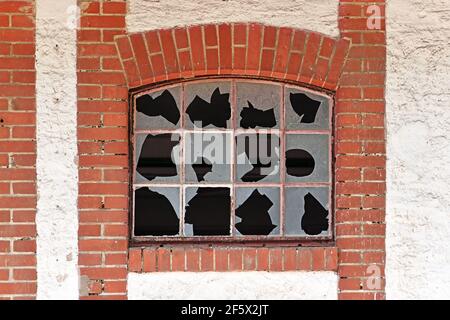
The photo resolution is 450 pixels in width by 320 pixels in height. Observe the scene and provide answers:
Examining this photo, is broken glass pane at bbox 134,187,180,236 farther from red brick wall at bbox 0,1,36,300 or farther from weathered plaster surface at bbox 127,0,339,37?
weathered plaster surface at bbox 127,0,339,37

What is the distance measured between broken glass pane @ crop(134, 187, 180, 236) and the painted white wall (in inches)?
15.8

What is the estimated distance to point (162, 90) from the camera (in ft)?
11.2

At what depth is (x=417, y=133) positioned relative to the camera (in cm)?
334

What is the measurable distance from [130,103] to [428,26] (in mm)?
1962

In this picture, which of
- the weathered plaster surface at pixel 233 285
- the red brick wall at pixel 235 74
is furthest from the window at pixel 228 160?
the weathered plaster surface at pixel 233 285

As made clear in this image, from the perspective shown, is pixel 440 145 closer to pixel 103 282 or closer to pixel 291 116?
pixel 291 116

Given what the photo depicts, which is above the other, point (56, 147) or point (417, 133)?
point (417, 133)

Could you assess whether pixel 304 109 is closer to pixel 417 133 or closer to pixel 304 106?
pixel 304 106

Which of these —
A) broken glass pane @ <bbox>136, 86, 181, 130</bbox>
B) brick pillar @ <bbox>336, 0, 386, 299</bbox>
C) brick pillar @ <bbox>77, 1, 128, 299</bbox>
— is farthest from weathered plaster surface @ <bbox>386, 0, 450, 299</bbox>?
brick pillar @ <bbox>77, 1, 128, 299</bbox>

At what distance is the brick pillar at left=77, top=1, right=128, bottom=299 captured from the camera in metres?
3.28

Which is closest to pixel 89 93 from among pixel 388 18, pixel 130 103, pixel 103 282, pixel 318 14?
pixel 130 103

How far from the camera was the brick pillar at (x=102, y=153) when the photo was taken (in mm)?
Answer: 3277

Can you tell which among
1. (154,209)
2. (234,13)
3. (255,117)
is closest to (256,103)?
(255,117)

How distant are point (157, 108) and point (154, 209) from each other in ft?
2.16
